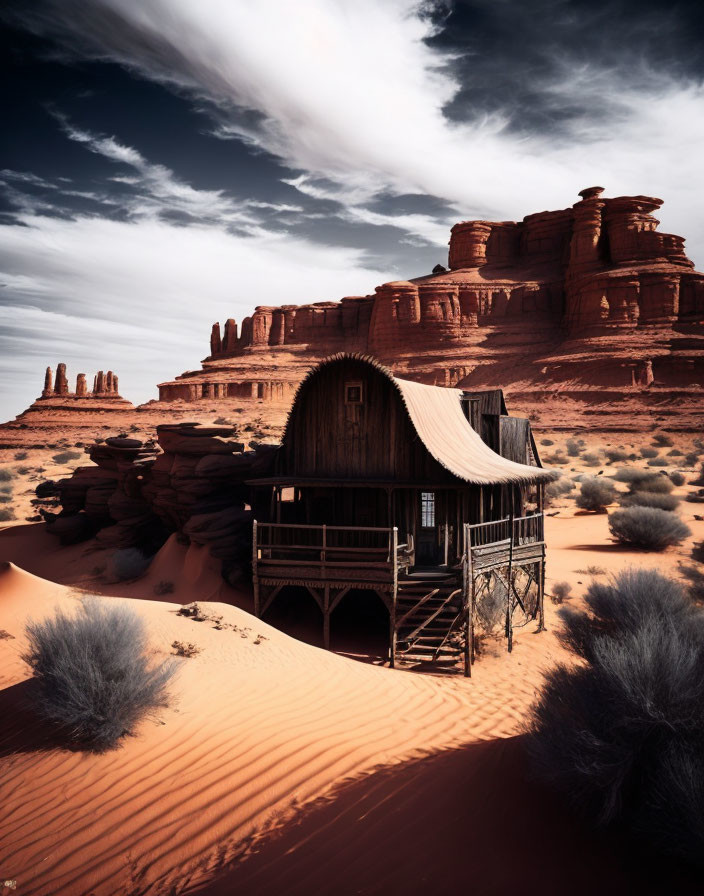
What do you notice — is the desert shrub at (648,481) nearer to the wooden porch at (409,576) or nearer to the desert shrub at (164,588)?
the wooden porch at (409,576)

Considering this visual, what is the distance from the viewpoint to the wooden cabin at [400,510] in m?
12.8

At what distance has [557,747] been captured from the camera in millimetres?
4926

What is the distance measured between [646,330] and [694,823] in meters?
75.2

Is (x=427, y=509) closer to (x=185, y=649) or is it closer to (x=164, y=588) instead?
(x=185, y=649)

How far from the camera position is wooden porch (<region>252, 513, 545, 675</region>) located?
1245 cm

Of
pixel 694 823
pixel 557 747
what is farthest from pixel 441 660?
pixel 694 823

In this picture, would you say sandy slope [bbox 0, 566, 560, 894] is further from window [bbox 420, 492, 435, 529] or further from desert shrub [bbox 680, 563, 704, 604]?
desert shrub [bbox 680, 563, 704, 604]

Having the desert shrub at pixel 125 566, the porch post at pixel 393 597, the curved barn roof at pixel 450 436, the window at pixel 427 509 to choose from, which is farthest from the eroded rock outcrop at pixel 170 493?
the porch post at pixel 393 597

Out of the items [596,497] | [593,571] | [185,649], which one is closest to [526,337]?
[596,497]

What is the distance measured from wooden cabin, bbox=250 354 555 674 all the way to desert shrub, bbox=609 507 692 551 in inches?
221

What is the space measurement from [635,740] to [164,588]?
14799mm

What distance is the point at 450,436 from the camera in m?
14.5

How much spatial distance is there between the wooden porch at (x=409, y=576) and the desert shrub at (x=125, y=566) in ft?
21.1

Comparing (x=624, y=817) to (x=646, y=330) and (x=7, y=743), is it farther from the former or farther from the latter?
(x=646, y=330)
